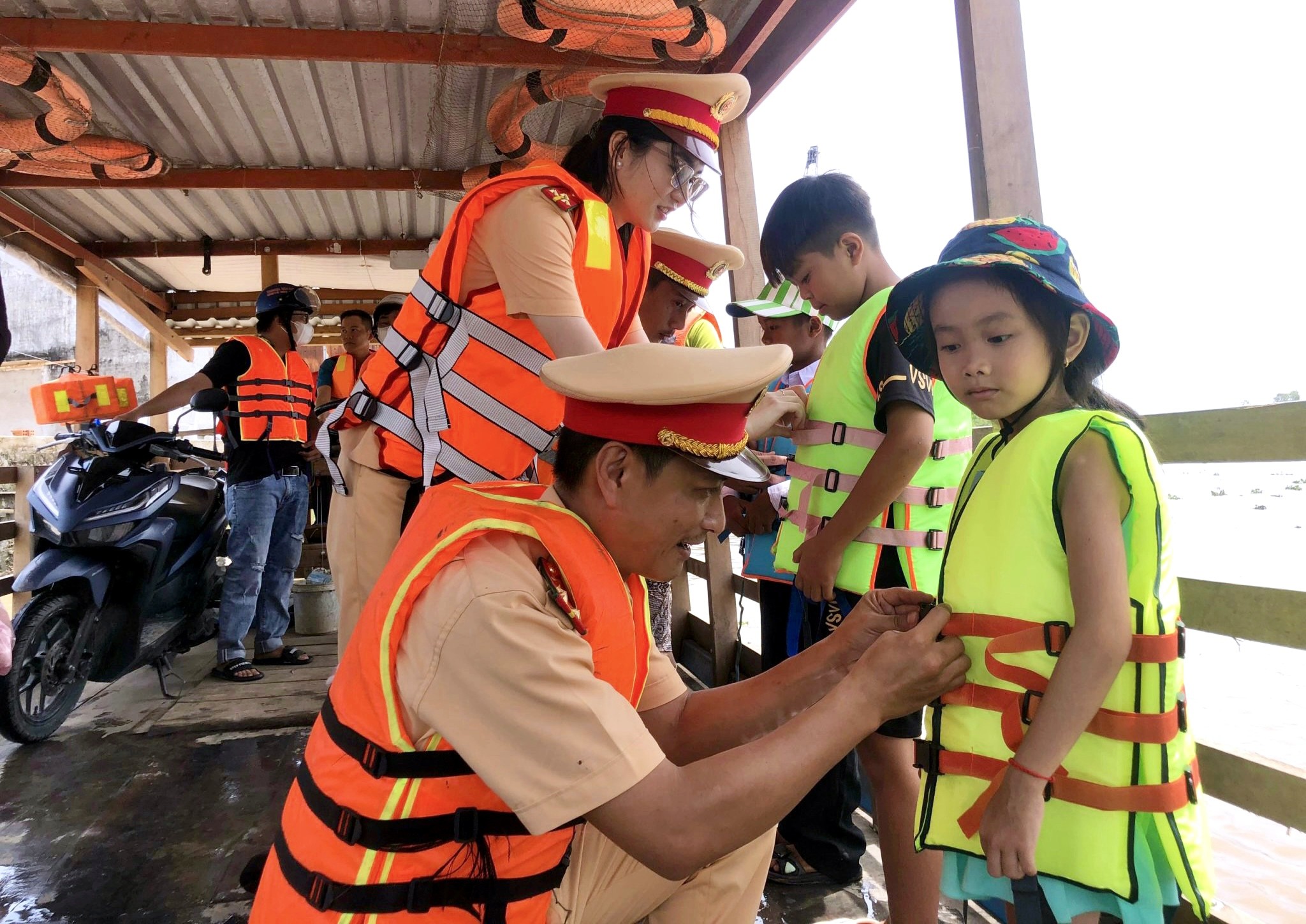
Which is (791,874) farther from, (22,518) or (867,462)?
(22,518)

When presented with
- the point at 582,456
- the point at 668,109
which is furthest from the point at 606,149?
the point at 582,456

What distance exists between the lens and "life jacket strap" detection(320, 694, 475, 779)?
1.05 m

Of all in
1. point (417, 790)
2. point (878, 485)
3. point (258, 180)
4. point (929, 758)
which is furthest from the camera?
point (258, 180)

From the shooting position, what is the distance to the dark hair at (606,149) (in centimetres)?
193

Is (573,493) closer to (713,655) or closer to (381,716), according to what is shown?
(381,716)

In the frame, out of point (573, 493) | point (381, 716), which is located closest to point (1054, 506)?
point (573, 493)

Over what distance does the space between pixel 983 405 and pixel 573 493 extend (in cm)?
69

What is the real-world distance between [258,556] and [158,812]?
1.69 m

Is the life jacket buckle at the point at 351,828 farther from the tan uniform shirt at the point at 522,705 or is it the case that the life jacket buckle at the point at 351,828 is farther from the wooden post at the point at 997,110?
the wooden post at the point at 997,110

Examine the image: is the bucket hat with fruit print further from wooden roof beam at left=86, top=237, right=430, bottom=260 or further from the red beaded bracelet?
wooden roof beam at left=86, top=237, right=430, bottom=260

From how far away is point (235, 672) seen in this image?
13.1 feet

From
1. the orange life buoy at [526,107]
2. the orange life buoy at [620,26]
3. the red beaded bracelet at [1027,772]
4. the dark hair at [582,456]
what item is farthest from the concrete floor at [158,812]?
the orange life buoy at [620,26]

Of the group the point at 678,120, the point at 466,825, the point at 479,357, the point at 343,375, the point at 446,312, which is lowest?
the point at 466,825

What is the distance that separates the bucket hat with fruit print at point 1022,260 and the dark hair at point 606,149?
32.1 inches
